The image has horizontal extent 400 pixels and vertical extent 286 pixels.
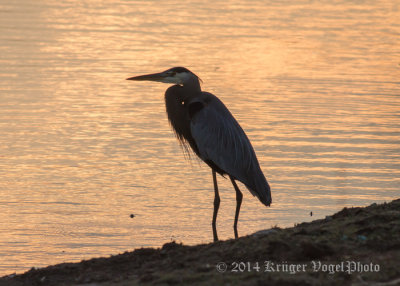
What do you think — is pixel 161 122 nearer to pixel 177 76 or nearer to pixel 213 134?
pixel 177 76

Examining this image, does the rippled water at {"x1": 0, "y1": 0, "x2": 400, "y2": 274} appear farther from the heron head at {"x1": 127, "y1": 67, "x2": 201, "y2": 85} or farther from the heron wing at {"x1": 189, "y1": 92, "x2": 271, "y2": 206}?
the heron head at {"x1": 127, "y1": 67, "x2": 201, "y2": 85}

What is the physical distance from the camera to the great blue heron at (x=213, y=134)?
28.3 feet

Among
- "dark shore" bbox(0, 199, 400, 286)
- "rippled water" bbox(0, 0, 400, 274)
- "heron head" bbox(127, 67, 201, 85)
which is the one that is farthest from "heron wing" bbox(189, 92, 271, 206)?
"dark shore" bbox(0, 199, 400, 286)

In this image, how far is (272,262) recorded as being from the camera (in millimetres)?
6152

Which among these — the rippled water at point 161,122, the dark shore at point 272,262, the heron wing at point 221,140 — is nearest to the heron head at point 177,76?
the heron wing at point 221,140

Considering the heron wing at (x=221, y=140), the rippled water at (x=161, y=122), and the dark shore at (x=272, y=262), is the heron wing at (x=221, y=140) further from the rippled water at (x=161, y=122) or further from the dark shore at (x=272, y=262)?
the dark shore at (x=272, y=262)

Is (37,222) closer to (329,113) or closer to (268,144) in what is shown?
(268,144)

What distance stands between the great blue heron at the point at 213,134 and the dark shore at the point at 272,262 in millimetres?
1355

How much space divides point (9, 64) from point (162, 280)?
1127 centimetres

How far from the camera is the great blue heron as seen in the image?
8633 millimetres

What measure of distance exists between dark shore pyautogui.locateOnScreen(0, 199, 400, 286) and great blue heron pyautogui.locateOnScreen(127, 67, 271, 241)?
135cm

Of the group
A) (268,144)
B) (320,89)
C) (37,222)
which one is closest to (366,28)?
(320,89)

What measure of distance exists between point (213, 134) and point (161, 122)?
14.5ft

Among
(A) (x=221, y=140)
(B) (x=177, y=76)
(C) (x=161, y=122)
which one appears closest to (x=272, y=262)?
(A) (x=221, y=140)
